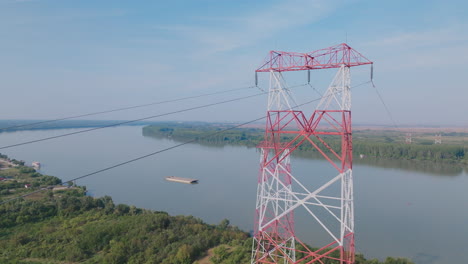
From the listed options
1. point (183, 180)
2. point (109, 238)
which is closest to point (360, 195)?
point (183, 180)

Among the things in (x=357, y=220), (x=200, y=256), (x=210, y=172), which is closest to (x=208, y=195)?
(x=210, y=172)

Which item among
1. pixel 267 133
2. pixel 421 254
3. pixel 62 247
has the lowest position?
pixel 421 254

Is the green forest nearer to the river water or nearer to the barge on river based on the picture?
the river water

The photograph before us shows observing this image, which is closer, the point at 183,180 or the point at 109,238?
the point at 109,238

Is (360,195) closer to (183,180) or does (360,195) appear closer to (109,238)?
(183,180)

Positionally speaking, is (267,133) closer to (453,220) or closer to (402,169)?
(453,220)

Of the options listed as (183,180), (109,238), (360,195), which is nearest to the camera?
(109,238)
